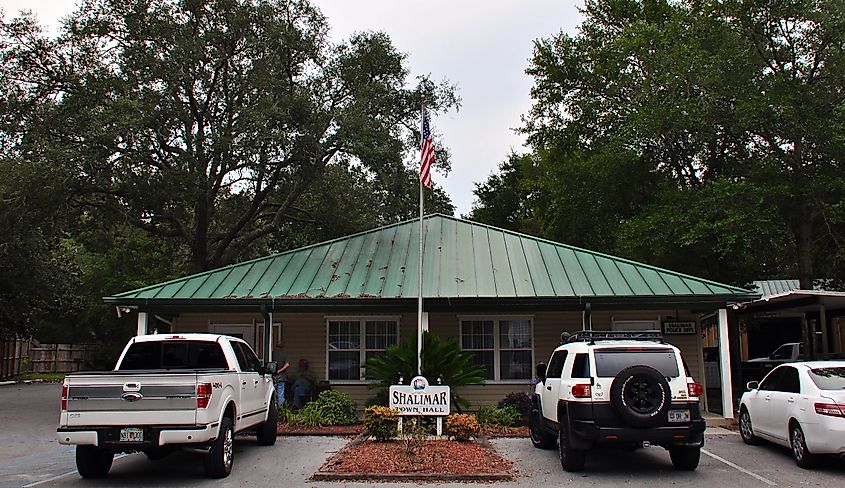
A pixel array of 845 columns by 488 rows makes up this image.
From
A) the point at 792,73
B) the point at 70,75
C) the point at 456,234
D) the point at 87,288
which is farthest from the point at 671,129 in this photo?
the point at 87,288

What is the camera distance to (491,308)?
1775cm

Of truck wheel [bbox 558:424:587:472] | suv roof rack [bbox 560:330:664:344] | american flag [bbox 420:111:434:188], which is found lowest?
truck wheel [bbox 558:424:587:472]

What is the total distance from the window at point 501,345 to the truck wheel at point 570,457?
27.1ft

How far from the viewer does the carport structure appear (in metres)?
17.3

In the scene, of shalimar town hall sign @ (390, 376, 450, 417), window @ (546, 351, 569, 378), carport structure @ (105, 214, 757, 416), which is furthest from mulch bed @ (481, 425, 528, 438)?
window @ (546, 351, 569, 378)

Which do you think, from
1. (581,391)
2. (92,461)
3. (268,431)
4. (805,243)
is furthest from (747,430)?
(805,243)

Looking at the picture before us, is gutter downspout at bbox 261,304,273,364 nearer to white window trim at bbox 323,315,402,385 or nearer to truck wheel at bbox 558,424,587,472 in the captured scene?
white window trim at bbox 323,315,402,385

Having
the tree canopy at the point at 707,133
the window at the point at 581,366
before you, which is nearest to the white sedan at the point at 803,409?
the window at the point at 581,366

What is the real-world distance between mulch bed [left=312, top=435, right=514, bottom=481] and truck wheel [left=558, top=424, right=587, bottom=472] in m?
0.76

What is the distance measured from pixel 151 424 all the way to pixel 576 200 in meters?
22.0

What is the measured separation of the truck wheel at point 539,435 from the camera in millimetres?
12566

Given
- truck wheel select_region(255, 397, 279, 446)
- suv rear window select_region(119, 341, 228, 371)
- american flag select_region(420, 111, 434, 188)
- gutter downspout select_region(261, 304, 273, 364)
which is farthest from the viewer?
gutter downspout select_region(261, 304, 273, 364)

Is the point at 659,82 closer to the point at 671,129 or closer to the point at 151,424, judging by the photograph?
the point at 671,129

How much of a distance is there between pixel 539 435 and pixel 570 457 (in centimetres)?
233
